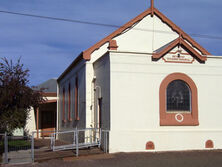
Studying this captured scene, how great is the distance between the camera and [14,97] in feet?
49.5

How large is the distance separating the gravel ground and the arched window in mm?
2237

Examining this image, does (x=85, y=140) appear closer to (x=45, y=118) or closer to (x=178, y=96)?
(x=178, y=96)

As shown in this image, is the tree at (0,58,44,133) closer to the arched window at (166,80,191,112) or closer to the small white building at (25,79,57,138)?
the arched window at (166,80,191,112)

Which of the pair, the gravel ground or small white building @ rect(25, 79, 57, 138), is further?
small white building @ rect(25, 79, 57, 138)

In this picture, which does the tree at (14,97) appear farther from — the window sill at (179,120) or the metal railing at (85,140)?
the window sill at (179,120)

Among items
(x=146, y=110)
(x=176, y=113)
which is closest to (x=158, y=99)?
(x=146, y=110)

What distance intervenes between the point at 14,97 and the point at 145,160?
21.1 ft

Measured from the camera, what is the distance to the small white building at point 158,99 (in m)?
14.8

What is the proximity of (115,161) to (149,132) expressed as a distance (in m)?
2.88

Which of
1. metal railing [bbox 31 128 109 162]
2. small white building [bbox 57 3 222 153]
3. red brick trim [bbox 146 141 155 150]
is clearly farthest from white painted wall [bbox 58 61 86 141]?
red brick trim [bbox 146 141 155 150]

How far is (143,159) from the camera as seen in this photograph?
12922 mm

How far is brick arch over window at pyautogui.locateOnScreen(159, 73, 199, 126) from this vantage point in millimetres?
15312

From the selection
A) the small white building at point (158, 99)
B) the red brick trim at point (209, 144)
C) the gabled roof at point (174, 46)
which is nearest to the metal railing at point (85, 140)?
the small white building at point (158, 99)

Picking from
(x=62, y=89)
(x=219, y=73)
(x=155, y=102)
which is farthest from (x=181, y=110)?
(x=62, y=89)
